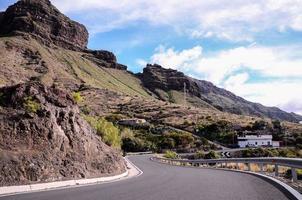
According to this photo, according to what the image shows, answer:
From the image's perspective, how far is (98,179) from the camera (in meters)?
22.1

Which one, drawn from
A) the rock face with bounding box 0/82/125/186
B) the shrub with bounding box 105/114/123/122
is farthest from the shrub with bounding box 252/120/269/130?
the rock face with bounding box 0/82/125/186

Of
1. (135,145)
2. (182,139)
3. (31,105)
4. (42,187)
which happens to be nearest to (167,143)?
(182,139)

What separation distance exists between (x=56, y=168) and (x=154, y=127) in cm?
10718

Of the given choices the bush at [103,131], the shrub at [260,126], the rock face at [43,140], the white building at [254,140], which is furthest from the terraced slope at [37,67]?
the rock face at [43,140]

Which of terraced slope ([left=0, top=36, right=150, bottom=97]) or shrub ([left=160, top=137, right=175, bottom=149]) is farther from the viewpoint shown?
terraced slope ([left=0, top=36, right=150, bottom=97])

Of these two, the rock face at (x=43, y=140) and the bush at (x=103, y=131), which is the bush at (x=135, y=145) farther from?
the rock face at (x=43, y=140)

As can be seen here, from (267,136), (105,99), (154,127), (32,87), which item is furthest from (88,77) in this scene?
(32,87)

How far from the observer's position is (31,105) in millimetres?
22188

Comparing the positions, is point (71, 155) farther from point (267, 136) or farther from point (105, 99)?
point (105, 99)

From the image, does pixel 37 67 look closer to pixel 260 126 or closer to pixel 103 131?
pixel 260 126

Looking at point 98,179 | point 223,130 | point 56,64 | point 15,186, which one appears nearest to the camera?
point 15,186

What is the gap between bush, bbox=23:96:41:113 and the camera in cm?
2208

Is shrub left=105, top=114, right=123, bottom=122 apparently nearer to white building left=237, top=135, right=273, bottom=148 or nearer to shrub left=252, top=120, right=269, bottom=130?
white building left=237, top=135, right=273, bottom=148

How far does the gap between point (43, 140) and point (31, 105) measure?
1.94 meters
